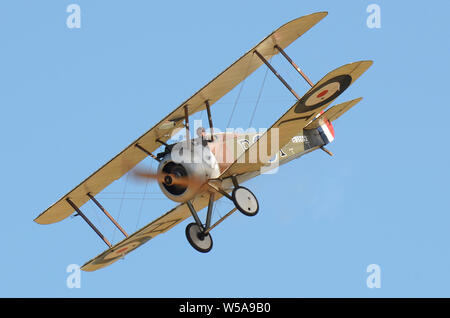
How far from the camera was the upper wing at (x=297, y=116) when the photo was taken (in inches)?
608

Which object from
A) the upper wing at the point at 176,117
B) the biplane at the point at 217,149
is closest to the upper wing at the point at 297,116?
the biplane at the point at 217,149

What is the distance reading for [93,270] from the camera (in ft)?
62.8

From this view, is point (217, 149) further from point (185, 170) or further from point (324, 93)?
point (324, 93)

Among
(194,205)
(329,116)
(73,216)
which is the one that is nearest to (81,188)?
(73,216)

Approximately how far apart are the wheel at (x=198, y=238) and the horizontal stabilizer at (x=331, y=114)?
369 centimetres

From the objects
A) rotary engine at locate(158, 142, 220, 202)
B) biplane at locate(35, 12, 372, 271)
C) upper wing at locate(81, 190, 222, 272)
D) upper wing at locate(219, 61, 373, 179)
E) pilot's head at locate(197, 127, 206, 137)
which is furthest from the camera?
upper wing at locate(81, 190, 222, 272)

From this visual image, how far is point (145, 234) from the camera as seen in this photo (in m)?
18.8

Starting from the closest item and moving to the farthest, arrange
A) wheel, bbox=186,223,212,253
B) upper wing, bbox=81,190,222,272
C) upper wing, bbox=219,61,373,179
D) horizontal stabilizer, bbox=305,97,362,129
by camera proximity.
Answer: upper wing, bbox=219,61,373,179
wheel, bbox=186,223,212,253
upper wing, bbox=81,190,222,272
horizontal stabilizer, bbox=305,97,362,129

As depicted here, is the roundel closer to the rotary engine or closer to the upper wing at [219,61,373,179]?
the upper wing at [219,61,373,179]

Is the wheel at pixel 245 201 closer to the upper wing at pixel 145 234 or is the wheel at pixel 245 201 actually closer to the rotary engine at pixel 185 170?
the rotary engine at pixel 185 170

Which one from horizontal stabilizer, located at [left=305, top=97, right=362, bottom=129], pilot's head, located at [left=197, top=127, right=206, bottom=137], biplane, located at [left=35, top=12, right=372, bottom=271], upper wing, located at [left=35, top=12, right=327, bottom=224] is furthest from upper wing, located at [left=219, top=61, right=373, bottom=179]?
horizontal stabilizer, located at [left=305, top=97, right=362, bottom=129]

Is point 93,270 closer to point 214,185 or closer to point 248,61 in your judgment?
point 214,185

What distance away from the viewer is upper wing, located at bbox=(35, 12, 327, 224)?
16531 millimetres

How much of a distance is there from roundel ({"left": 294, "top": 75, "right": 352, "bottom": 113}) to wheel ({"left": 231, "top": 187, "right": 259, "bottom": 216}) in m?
1.78
